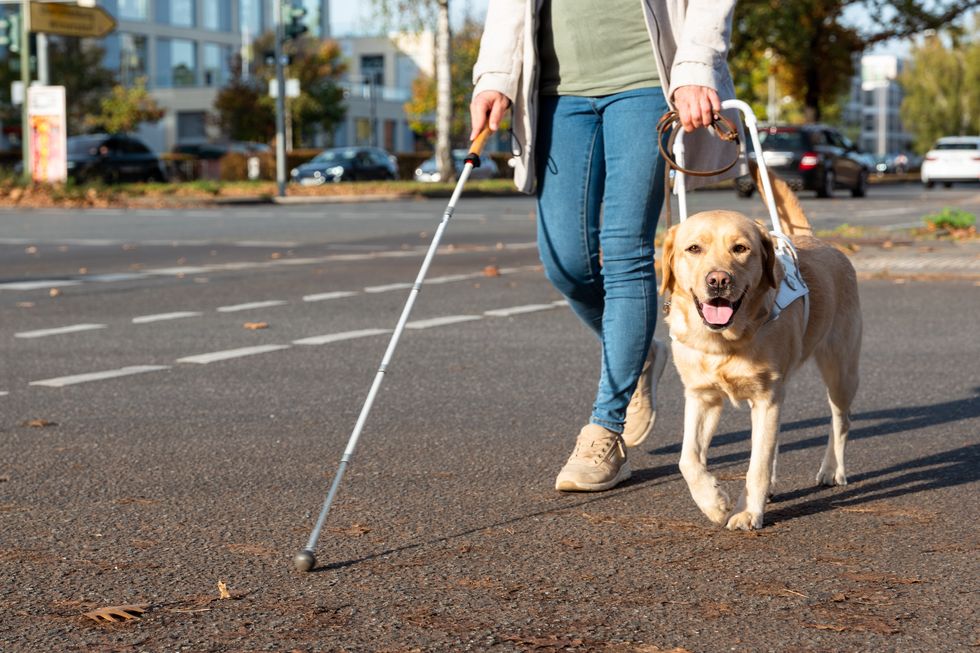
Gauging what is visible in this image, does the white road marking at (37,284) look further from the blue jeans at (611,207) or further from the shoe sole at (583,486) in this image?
the shoe sole at (583,486)

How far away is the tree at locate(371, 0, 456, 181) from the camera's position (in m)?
42.9

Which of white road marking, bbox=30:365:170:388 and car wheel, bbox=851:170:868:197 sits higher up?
car wheel, bbox=851:170:868:197

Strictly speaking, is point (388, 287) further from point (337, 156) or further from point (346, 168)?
point (337, 156)

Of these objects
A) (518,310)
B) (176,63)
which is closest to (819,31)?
(518,310)

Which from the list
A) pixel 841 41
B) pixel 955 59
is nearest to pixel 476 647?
pixel 841 41

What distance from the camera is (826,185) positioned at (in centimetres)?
3372

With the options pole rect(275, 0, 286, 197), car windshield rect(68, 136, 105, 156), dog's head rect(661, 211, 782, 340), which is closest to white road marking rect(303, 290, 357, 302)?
dog's head rect(661, 211, 782, 340)

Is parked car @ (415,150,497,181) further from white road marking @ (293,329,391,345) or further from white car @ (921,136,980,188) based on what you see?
white road marking @ (293,329,391,345)

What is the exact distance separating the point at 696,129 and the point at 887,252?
35.4ft

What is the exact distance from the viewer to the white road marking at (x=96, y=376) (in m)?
7.45

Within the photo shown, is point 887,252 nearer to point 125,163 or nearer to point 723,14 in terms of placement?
point 723,14

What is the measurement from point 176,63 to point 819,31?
1860 inches

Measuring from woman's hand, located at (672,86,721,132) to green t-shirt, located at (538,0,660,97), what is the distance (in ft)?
0.89

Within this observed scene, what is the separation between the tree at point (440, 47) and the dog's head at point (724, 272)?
3881cm
